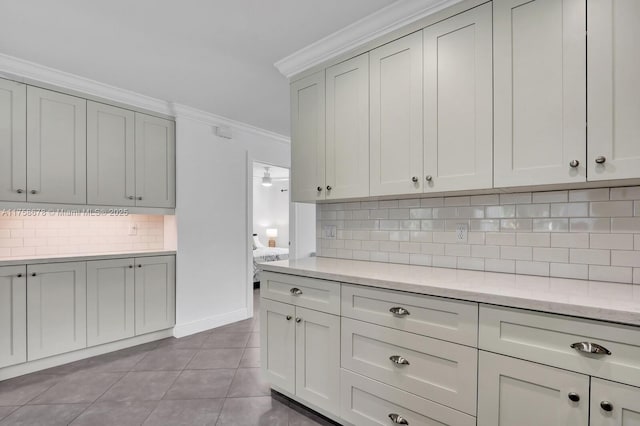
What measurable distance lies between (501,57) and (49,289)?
3666mm

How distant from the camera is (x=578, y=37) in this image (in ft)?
4.65

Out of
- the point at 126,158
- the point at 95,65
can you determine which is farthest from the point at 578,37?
the point at 126,158

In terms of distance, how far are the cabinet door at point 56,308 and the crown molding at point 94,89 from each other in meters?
1.55

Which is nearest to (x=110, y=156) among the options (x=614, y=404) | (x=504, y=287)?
(x=504, y=287)

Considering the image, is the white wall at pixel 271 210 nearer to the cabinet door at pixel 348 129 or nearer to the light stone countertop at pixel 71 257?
the light stone countertop at pixel 71 257

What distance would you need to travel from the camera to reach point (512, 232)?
1.83m

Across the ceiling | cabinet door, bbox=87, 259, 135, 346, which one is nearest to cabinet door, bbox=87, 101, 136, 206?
the ceiling

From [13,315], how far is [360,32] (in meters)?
3.39

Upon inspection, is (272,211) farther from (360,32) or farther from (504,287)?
(504,287)

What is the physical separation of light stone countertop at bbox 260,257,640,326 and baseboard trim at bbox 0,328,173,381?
2.18 meters

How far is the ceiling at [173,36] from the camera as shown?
6.20ft

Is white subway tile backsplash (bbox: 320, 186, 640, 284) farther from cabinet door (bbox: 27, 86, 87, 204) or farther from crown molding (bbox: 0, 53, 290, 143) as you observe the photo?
cabinet door (bbox: 27, 86, 87, 204)

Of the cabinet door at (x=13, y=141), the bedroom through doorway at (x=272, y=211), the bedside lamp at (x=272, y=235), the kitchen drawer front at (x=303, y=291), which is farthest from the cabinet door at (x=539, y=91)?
the bedside lamp at (x=272, y=235)

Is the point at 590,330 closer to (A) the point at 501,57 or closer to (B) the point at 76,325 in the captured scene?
(A) the point at 501,57
